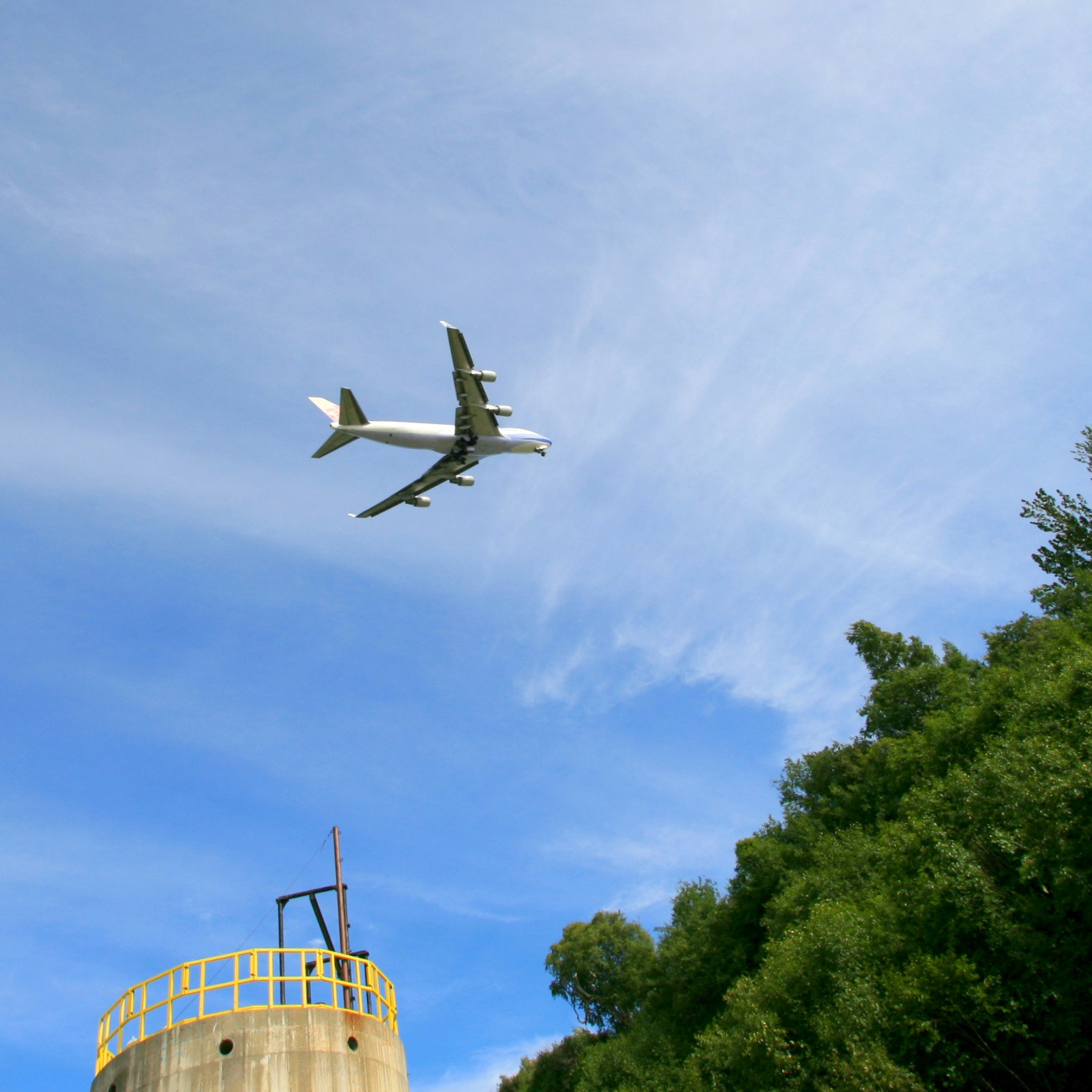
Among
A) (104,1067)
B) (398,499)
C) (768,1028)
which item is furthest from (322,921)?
(398,499)

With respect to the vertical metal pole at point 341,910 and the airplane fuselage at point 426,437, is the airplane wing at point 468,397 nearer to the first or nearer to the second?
the airplane fuselage at point 426,437

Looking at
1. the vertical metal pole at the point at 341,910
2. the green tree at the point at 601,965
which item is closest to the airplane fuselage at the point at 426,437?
the vertical metal pole at the point at 341,910

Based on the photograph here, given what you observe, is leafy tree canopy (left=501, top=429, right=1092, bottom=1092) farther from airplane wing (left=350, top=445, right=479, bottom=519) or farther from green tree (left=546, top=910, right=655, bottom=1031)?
airplane wing (left=350, top=445, right=479, bottom=519)

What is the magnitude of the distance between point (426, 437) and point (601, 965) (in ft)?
161

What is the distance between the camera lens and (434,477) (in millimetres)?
43125

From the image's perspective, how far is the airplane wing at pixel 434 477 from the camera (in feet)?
138

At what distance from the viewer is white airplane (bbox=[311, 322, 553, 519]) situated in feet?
125

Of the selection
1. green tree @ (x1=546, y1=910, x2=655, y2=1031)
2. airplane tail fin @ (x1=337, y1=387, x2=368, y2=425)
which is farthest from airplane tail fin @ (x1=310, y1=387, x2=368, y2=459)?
green tree @ (x1=546, y1=910, x2=655, y2=1031)

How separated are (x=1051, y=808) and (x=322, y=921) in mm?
20759

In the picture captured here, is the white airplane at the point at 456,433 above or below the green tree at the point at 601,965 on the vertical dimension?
above

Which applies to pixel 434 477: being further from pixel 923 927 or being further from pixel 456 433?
pixel 923 927

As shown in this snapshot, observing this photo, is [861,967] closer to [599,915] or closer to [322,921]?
[322,921]

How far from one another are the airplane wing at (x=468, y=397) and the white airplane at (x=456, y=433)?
25 mm

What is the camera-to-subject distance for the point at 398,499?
44438 mm
